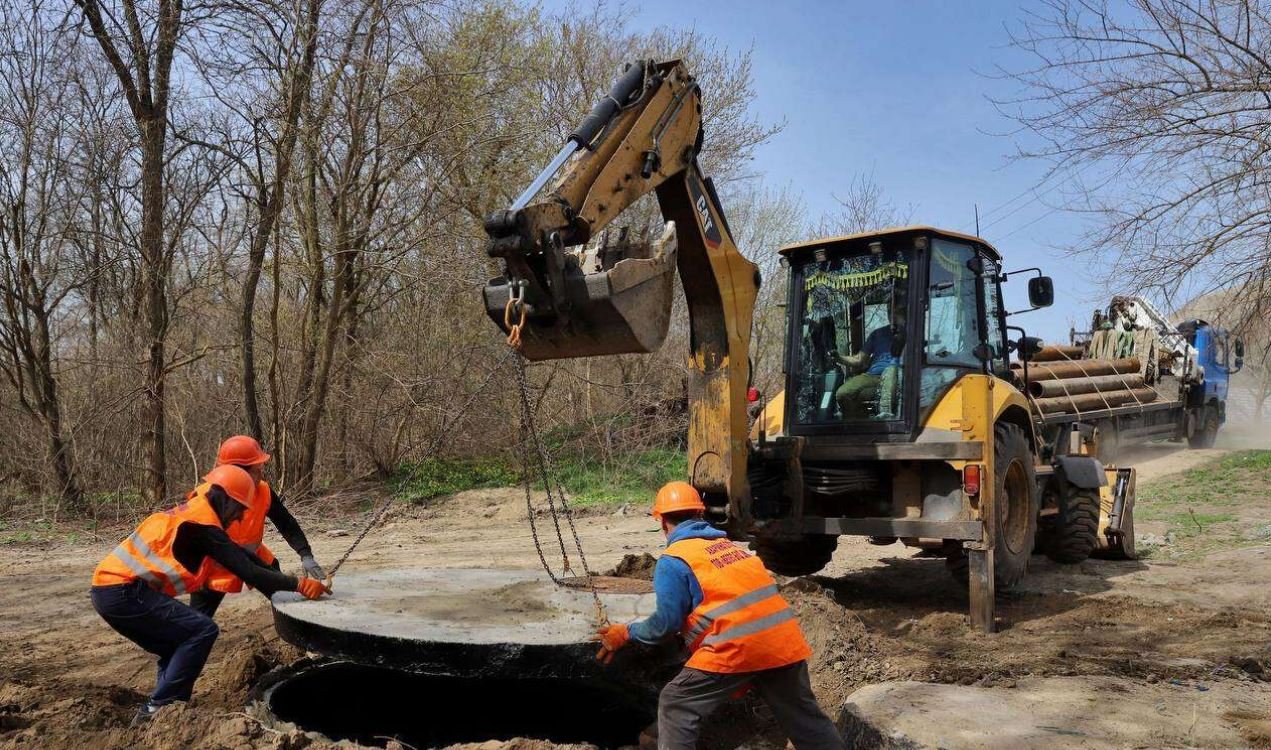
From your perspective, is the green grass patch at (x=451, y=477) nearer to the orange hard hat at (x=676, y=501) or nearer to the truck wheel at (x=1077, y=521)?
the truck wheel at (x=1077, y=521)

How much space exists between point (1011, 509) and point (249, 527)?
5.54m

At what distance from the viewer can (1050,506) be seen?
8406 mm

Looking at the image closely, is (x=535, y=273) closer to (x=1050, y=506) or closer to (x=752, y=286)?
(x=752, y=286)

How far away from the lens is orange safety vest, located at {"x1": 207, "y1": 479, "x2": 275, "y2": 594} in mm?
4828

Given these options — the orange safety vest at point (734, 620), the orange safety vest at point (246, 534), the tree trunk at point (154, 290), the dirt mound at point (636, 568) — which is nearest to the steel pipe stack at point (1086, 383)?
the dirt mound at point (636, 568)

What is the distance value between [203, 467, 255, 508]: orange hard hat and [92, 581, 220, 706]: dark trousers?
0.56 m

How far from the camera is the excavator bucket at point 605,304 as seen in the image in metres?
4.52

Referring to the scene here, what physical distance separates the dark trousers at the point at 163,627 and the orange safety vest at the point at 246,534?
43cm

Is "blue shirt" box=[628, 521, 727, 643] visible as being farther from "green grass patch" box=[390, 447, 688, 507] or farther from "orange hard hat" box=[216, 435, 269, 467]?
"green grass patch" box=[390, 447, 688, 507]

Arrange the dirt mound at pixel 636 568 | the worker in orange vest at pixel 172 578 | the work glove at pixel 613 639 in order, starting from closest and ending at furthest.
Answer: the work glove at pixel 613 639, the worker in orange vest at pixel 172 578, the dirt mound at pixel 636 568

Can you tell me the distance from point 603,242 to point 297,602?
2.55 m

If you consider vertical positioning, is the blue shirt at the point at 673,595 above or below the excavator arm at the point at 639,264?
below

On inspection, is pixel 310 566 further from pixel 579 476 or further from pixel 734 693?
pixel 579 476

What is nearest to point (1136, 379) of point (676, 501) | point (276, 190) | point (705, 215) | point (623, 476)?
point (623, 476)
